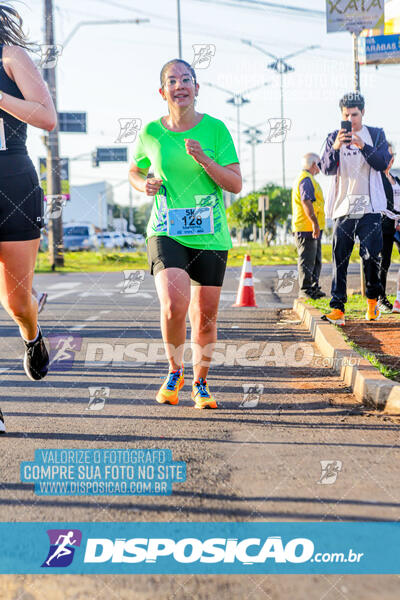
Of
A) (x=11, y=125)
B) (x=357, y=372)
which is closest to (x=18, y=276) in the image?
(x=11, y=125)

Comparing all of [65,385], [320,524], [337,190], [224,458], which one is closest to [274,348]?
[337,190]

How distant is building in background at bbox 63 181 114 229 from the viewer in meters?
77.8

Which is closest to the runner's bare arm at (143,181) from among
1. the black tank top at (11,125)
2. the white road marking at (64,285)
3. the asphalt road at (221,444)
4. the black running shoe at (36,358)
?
the black tank top at (11,125)

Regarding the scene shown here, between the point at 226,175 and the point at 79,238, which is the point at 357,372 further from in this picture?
the point at 79,238

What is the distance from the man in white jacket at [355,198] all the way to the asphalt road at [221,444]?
0.86 metres

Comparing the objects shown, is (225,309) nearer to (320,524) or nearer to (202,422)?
(202,422)

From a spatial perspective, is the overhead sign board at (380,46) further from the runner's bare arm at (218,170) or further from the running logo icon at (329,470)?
the running logo icon at (329,470)

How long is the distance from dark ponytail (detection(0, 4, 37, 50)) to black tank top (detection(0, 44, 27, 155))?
0.49 ft

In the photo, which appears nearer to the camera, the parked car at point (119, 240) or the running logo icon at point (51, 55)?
the running logo icon at point (51, 55)

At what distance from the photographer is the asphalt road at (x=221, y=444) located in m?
2.03

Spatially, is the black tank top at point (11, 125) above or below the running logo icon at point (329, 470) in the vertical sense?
above

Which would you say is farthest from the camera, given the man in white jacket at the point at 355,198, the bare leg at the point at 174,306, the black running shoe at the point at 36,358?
the man in white jacket at the point at 355,198

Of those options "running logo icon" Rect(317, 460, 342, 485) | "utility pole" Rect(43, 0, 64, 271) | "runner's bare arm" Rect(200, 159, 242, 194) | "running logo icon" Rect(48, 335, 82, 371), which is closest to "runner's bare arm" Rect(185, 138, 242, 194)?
"runner's bare arm" Rect(200, 159, 242, 194)

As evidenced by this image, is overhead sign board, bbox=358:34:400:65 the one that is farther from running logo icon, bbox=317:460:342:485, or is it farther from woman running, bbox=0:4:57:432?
running logo icon, bbox=317:460:342:485
